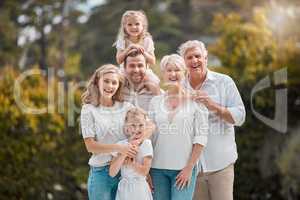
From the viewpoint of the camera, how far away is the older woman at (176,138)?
3697 mm

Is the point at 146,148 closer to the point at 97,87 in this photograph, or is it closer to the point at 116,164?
the point at 116,164

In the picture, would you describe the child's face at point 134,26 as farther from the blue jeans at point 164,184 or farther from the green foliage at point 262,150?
the green foliage at point 262,150

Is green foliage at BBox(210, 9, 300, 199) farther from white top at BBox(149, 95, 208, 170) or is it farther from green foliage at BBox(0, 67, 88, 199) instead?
white top at BBox(149, 95, 208, 170)

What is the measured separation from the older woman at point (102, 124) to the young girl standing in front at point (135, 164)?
0.05 meters

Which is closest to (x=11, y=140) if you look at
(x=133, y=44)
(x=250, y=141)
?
(x=250, y=141)

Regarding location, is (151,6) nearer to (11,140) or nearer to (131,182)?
(11,140)

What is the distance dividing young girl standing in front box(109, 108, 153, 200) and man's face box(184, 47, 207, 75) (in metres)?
0.50

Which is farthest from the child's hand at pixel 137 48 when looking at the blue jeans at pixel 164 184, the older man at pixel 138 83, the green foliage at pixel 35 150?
the green foliage at pixel 35 150

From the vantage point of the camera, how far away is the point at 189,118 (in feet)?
12.2

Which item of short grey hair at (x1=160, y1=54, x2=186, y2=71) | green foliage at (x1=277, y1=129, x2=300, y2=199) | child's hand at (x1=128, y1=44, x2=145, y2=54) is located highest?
child's hand at (x1=128, y1=44, x2=145, y2=54)

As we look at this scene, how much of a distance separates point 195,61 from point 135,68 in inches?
15.2

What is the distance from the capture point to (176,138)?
3699 millimetres

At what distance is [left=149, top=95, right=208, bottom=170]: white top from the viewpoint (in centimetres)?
370

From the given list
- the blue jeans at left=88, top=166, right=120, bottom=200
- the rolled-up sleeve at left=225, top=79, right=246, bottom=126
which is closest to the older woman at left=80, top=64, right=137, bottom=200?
the blue jeans at left=88, top=166, right=120, bottom=200
